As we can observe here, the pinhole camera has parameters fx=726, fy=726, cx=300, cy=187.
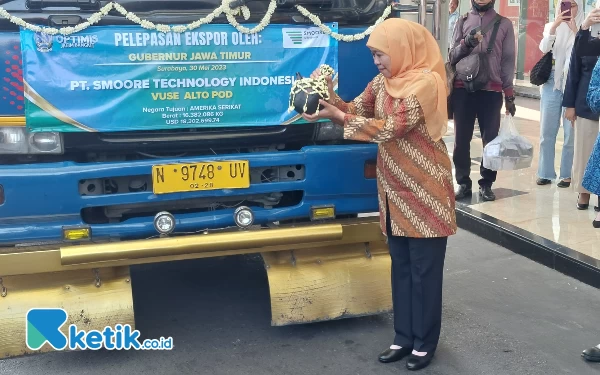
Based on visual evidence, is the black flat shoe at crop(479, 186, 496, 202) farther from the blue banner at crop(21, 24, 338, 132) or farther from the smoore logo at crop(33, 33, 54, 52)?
the smoore logo at crop(33, 33, 54, 52)

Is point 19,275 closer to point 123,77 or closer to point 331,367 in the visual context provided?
point 123,77

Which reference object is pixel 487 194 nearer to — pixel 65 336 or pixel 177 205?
pixel 177 205

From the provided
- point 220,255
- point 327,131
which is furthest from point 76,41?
point 327,131

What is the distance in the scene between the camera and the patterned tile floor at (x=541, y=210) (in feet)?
18.3

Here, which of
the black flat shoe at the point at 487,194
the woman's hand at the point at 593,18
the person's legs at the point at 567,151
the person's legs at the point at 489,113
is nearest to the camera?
the woman's hand at the point at 593,18

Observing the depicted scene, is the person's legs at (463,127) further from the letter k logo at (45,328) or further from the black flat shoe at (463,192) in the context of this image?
the letter k logo at (45,328)

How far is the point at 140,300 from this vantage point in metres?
4.70

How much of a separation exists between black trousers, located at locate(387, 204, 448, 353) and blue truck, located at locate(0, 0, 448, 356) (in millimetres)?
366

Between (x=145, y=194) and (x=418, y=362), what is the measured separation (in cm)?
165

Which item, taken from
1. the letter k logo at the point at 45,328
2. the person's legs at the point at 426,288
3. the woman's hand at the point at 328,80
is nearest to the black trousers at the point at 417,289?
the person's legs at the point at 426,288

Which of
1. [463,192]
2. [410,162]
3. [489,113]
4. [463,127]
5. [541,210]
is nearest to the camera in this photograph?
[410,162]

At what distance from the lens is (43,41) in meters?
3.57

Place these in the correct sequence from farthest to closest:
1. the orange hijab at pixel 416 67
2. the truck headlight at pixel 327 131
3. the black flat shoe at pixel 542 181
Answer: the black flat shoe at pixel 542 181 < the truck headlight at pixel 327 131 < the orange hijab at pixel 416 67

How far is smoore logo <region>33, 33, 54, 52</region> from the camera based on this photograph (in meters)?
3.56
